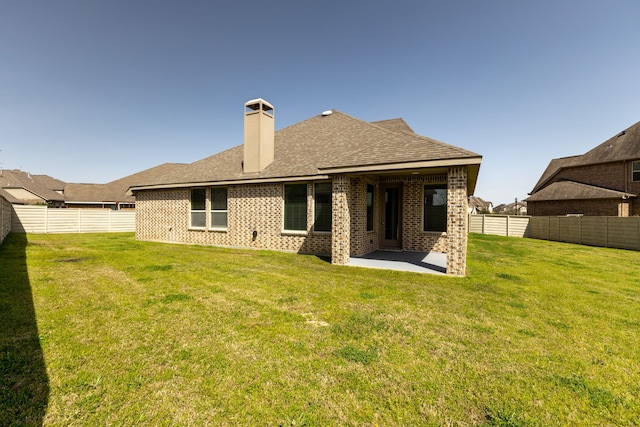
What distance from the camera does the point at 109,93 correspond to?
18.3m

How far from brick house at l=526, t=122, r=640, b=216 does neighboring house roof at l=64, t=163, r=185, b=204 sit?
42.6 meters

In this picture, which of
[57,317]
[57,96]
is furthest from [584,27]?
[57,96]

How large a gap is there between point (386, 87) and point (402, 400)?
17139 millimetres

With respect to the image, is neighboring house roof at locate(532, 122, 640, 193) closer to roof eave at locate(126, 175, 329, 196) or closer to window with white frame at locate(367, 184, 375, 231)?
window with white frame at locate(367, 184, 375, 231)

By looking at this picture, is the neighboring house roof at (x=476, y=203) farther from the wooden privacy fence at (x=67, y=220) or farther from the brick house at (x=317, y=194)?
the wooden privacy fence at (x=67, y=220)

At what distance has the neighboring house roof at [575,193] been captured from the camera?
2092 centimetres

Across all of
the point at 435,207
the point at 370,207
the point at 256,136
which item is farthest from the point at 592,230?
the point at 256,136

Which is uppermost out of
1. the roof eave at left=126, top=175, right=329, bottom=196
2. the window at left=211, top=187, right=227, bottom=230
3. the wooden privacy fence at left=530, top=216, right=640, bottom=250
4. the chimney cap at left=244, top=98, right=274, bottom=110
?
the chimney cap at left=244, top=98, right=274, bottom=110

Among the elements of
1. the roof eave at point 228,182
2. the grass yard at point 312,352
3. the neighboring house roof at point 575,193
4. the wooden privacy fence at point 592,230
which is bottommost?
the grass yard at point 312,352

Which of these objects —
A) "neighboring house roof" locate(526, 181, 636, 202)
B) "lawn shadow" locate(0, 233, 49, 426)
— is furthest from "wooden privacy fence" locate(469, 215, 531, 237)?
"lawn shadow" locate(0, 233, 49, 426)

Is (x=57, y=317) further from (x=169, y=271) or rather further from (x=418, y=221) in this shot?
(x=418, y=221)

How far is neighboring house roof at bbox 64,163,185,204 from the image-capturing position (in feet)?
124

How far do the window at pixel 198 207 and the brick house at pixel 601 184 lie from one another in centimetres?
2856

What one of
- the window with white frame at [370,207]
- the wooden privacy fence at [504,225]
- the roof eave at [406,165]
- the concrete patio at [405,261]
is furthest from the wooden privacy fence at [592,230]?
the roof eave at [406,165]
